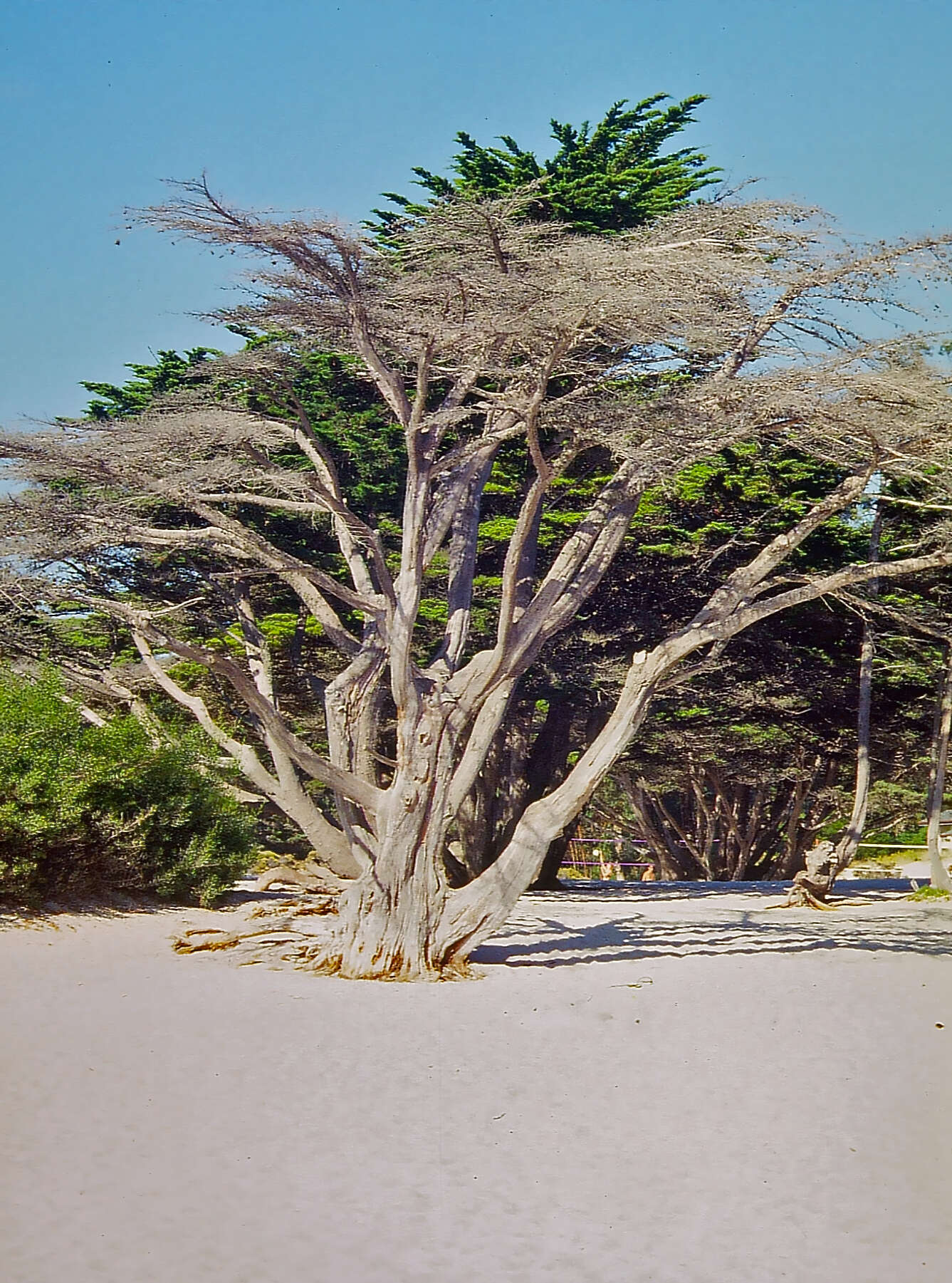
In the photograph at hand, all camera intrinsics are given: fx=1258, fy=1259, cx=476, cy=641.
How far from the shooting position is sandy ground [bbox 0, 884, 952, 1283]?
3770mm

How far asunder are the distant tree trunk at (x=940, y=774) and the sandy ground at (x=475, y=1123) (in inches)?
252

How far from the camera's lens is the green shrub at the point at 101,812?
1033 cm

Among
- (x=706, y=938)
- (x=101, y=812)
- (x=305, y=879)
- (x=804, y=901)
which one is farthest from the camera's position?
(x=305, y=879)

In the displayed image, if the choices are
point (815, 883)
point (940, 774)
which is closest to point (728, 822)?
point (940, 774)

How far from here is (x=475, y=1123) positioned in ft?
17.2

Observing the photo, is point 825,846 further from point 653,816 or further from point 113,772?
point 653,816

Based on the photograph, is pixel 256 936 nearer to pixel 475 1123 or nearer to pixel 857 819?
pixel 475 1123

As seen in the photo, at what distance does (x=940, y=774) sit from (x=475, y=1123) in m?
11.6

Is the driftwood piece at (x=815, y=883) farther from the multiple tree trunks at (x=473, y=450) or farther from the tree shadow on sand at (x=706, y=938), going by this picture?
the multiple tree trunks at (x=473, y=450)

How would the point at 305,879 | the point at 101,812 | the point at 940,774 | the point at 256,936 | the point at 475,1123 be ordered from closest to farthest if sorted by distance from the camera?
the point at 475,1123 < the point at 256,936 < the point at 101,812 < the point at 940,774 < the point at 305,879

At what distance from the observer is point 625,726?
9.67 meters

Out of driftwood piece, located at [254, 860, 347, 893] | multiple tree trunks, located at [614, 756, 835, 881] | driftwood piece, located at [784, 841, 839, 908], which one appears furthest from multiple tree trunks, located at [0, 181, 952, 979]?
multiple tree trunks, located at [614, 756, 835, 881]

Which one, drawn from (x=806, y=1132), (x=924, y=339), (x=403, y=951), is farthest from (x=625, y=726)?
(x=806, y=1132)

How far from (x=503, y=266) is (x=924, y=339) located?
3.48 m
